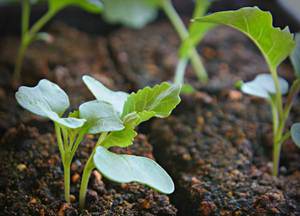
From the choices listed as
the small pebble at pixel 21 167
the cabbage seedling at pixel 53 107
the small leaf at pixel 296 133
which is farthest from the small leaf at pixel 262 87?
the small pebble at pixel 21 167

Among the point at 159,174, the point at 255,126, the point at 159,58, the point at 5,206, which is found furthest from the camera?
the point at 159,58

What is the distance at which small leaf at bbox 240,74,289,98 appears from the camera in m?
0.93

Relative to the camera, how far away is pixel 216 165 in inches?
39.6

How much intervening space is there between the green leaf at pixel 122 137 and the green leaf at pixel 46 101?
0.07m

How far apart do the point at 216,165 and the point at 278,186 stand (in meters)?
0.14

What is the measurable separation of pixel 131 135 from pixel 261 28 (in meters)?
0.31

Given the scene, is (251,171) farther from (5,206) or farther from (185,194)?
(5,206)

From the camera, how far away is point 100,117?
30.4 inches

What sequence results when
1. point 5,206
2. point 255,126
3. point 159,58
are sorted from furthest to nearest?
point 159,58 < point 255,126 < point 5,206

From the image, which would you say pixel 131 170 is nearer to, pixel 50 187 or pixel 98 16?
pixel 50 187

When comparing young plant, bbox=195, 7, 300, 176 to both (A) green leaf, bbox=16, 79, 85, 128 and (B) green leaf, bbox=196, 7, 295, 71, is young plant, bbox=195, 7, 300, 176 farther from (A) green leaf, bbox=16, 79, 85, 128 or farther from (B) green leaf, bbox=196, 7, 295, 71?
(A) green leaf, bbox=16, 79, 85, 128

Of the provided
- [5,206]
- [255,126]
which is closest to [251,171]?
[255,126]

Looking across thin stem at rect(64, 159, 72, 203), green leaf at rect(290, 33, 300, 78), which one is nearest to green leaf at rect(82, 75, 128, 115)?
thin stem at rect(64, 159, 72, 203)

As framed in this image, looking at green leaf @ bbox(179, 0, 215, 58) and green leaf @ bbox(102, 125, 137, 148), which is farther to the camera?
green leaf @ bbox(179, 0, 215, 58)
